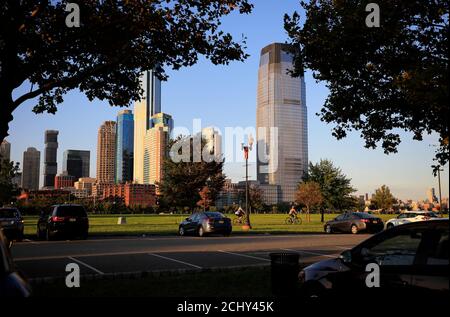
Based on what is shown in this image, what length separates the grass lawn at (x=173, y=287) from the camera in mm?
8578

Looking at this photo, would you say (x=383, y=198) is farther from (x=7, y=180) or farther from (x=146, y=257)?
(x=146, y=257)

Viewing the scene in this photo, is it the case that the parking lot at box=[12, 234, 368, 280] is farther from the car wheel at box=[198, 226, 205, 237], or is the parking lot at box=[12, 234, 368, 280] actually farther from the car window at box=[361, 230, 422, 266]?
the car wheel at box=[198, 226, 205, 237]

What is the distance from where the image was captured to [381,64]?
10484mm

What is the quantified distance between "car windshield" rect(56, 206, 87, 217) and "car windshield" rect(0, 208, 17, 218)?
2073 millimetres

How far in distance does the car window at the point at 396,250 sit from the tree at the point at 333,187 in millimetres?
45035

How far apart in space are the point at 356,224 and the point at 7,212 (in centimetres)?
2045

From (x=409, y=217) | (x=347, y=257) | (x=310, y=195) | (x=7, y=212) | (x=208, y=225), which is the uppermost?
(x=310, y=195)

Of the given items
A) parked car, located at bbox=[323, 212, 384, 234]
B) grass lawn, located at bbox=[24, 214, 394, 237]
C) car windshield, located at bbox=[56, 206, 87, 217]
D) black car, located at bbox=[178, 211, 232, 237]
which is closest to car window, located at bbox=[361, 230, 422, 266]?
car windshield, located at bbox=[56, 206, 87, 217]

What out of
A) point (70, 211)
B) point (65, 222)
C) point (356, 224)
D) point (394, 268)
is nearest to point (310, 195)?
point (356, 224)

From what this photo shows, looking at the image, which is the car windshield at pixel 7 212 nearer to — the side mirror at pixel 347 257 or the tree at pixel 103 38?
the tree at pixel 103 38

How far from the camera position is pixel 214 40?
11.6 m

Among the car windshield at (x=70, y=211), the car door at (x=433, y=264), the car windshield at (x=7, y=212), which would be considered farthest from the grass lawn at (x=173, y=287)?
the car windshield at (x=7, y=212)

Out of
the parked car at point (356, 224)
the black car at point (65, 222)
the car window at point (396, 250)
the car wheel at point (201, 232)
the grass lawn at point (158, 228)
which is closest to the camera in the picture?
the car window at point (396, 250)

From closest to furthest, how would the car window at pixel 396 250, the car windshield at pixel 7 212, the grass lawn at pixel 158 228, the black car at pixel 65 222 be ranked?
the car window at pixel 396 250 → the car windshield at pixel 7 212 → the black car at pixel 65 222 → the grass lawn at pixel 158 228
